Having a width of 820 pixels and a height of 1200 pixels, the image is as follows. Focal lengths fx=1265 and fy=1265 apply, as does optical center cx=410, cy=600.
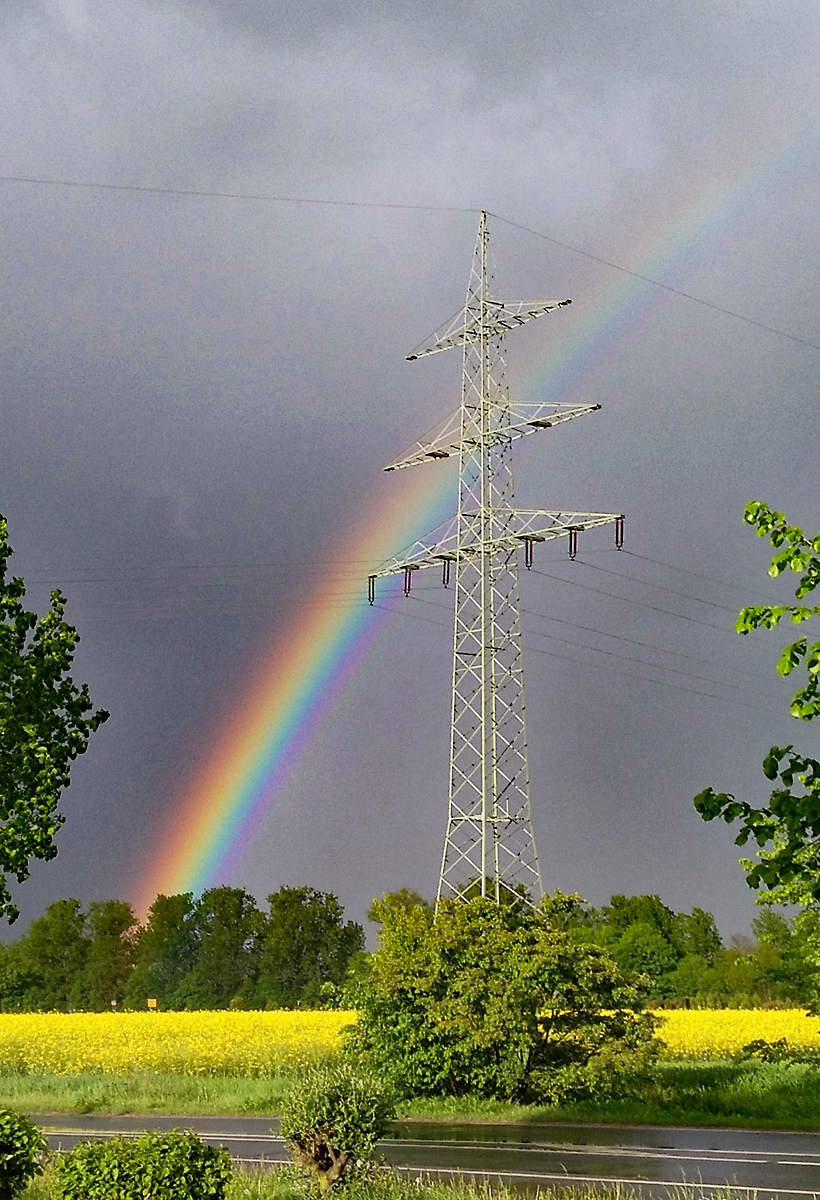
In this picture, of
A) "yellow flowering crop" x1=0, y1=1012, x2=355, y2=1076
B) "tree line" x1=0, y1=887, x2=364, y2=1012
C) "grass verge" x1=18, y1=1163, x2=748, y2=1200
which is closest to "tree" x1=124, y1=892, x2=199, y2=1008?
"tree line" x1=0, y1=887, x2=364, y2=1012

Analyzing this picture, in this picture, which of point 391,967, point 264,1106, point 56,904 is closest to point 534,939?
point 391,967

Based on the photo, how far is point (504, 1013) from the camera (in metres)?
25.0

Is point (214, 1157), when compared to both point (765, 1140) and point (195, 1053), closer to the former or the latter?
point (765, 1140)

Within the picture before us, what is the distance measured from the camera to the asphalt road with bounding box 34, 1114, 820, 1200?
16.5 meters

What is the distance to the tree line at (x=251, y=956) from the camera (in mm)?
70938

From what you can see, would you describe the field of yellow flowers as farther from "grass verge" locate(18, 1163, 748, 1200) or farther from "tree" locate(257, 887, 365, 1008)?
"tree" locate(257, 887, 365, 1008)

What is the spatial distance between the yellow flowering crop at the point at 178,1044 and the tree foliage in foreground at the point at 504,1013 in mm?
5024

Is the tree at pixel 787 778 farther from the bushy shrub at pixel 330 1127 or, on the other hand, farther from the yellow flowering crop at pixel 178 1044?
the yellow flowering crop at pixel 178 1044

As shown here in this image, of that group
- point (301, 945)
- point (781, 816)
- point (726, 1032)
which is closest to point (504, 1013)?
point (726, 1032)

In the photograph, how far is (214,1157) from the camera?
1123 centimetres

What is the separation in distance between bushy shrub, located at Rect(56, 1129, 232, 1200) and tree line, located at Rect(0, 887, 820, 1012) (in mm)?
53819

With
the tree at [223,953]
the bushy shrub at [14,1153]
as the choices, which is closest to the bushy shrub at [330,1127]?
the bushy shrub at [14,1153]

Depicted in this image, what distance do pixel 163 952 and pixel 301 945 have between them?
39.3 ft

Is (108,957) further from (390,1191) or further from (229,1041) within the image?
(390,1191)
